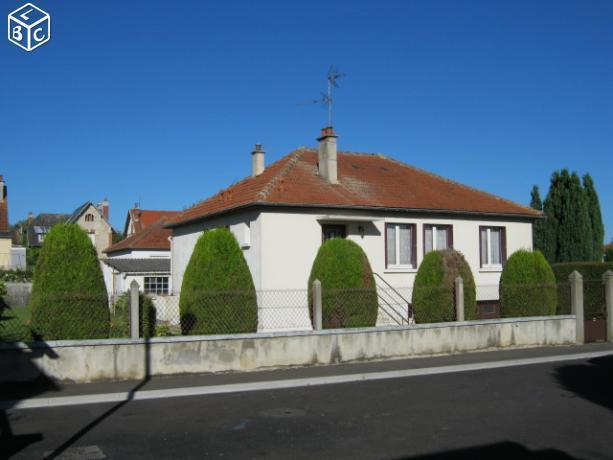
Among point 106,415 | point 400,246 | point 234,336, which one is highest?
point 400,246

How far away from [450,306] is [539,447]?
9.29 m

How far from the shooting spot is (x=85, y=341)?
479 inches

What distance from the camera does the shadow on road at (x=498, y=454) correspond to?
7.11m

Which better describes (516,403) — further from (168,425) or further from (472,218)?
(472,218)

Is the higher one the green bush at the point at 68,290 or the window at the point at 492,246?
the window at the point at 492,246

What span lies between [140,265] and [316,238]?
21278 mm

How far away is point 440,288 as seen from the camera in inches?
659

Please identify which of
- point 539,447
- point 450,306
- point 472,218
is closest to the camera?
point 539,447

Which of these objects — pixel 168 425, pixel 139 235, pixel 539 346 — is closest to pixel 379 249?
pixel 539 346

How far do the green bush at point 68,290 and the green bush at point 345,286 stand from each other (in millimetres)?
4963

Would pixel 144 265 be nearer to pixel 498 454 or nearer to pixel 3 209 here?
pixel 3 209

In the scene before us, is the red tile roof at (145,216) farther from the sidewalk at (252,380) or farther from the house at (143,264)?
the sidewalk at (252,380)

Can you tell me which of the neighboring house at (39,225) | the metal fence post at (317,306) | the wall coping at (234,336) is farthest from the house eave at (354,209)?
the neighboring house at (39,225)

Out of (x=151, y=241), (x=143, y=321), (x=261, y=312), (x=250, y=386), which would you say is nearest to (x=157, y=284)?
(x=151, y=241)
